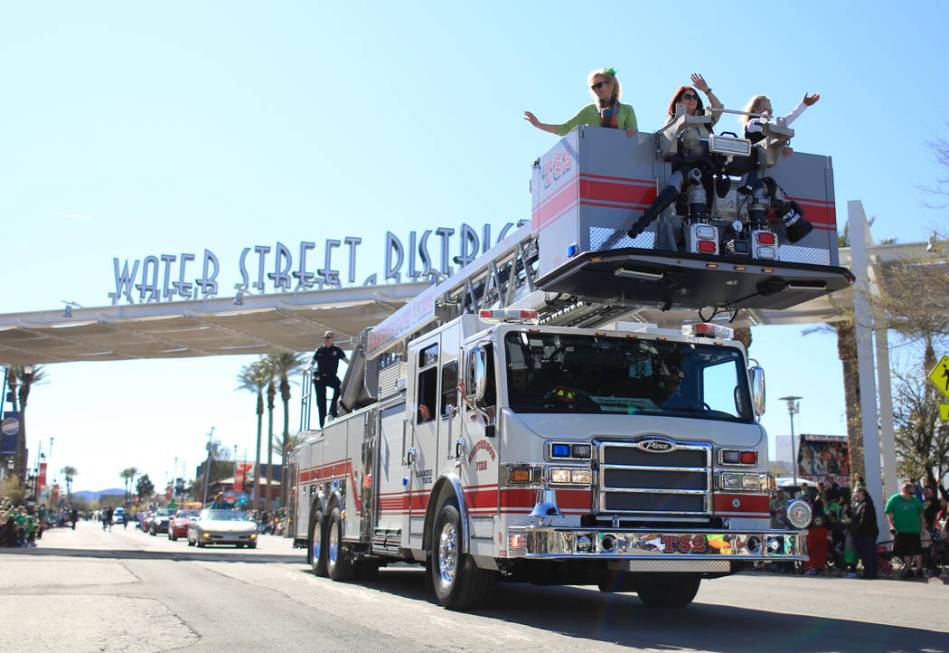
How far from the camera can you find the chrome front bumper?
809 cm

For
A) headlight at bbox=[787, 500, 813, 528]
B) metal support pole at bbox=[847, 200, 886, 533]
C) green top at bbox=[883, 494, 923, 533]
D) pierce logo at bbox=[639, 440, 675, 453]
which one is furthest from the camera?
metal support pole at bbox=[847, 200, 886, 533]

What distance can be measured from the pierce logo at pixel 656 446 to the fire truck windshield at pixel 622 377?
347 millimetres

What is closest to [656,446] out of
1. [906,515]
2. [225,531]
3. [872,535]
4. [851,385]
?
[906,515]

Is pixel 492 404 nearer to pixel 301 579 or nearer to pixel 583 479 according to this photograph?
pixel 583 479

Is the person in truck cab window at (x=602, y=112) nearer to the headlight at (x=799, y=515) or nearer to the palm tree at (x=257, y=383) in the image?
the headlight at (x=799, y=515)

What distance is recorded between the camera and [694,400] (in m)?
9.27

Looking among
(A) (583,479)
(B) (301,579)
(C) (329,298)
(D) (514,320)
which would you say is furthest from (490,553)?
(C) (329,298)

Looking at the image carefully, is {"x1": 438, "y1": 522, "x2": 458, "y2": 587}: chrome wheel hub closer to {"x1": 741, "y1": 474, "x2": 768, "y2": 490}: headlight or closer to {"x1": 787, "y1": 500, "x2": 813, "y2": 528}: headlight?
{"x1": 741, "y1": 474, "x2": 768, "y2": 490}: headlight

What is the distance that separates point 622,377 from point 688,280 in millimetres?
1067

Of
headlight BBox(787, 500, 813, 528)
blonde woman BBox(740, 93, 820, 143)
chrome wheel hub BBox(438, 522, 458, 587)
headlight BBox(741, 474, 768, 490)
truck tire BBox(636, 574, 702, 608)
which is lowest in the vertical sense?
truck tire BBox(636, 574, 702, 608)

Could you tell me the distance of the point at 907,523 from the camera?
16.0 meters

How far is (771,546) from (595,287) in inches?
107

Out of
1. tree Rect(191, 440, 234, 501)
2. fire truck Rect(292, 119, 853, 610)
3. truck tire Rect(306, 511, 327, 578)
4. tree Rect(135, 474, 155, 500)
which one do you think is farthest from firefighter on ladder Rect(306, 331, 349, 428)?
tree Rect(135, 474, 155, 500)

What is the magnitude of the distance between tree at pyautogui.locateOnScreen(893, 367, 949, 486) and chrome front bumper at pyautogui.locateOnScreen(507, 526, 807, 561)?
27.6m
